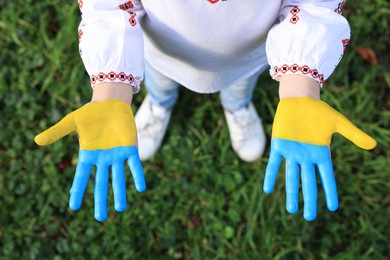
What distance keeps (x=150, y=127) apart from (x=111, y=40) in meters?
0.94

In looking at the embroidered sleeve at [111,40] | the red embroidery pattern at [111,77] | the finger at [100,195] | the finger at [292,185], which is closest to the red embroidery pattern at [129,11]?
the embroidered sleeve at [111,40]

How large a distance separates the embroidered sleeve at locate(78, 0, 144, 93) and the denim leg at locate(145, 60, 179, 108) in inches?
17.1

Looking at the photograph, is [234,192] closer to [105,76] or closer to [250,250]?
[250,250]

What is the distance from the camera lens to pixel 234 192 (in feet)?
6.31

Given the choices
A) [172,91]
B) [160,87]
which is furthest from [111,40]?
[172,91]

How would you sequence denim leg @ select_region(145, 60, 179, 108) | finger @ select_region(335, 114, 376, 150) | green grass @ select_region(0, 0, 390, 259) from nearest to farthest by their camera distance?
finger @ select_region(335, 114, 376, 150) → denim leg @ select_region(145, 60, 179, 108) → green grass @ select_region(0, 0, 390, 259)

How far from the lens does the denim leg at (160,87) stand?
154 centimetres

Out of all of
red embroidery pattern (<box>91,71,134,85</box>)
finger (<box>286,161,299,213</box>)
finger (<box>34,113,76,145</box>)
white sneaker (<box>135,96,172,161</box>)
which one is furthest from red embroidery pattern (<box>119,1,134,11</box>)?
white sneaker (<box>135,96,172,161</box>)

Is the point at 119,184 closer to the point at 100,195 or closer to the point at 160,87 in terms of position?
the point at 100,195

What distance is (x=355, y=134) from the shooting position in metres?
0.99

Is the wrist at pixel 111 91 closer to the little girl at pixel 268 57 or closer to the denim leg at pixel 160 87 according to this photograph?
the little girl at pixel 268 57

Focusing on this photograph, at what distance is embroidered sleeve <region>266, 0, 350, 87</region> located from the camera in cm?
100

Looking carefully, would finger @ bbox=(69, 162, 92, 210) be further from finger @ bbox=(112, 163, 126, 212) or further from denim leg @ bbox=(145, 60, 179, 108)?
denim leg @ bbox=(145, 60, 179, 108)

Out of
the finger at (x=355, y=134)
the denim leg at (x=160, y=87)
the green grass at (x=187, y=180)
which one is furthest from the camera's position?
the green grass at (x=187, y=180)
